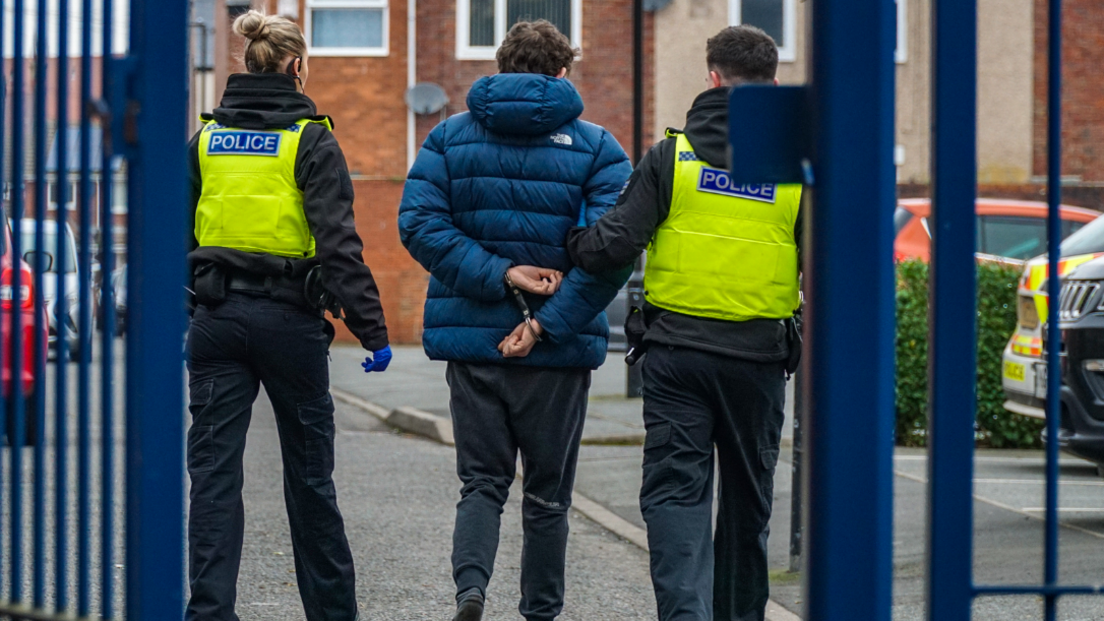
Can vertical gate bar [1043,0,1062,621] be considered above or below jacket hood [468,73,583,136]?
below

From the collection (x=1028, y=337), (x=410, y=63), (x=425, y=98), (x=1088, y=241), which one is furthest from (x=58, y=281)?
(x=410, y=63)

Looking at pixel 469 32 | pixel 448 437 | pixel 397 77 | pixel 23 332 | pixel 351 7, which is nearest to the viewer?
pixel 23 332

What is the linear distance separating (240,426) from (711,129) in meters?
1.65

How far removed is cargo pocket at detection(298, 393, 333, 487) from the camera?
408 centimetres

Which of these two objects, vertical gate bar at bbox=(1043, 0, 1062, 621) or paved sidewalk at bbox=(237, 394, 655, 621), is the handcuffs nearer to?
paved sidewalk at bbox=(237, 394, 655, 621)

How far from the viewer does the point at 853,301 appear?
6.14 ft

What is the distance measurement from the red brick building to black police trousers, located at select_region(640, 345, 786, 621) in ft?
64.6

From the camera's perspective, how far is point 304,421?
407cm

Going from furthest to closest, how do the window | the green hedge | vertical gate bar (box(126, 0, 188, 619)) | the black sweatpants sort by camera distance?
the window < the green hedge < the black sweatpants < vertical gate bar (box(126, 0, 188, 619))

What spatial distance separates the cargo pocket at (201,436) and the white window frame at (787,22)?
832 inches

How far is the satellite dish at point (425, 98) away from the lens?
77.1ft

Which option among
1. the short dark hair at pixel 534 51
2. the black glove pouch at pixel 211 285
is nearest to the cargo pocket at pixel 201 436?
the black glove pouch at pixel 211 285

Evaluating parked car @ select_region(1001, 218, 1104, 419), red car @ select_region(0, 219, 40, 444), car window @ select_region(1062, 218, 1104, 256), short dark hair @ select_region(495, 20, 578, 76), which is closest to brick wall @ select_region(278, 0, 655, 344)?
parked car @ select_region(1001, 218, 1104, 419)

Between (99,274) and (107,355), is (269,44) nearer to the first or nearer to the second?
(99,274)
